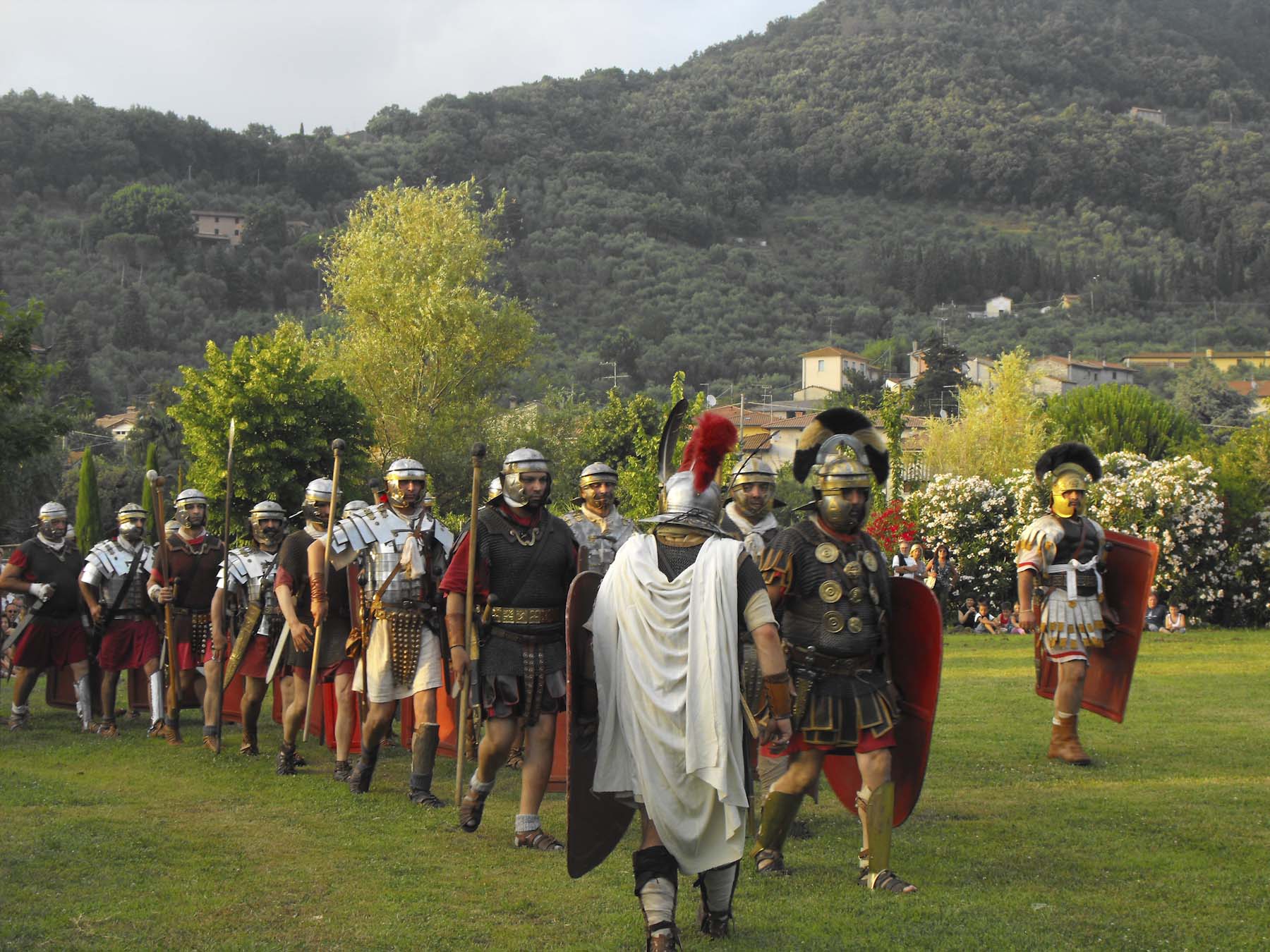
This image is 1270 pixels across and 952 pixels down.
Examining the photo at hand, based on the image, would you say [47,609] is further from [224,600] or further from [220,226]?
[220,226]

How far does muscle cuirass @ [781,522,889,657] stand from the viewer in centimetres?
753

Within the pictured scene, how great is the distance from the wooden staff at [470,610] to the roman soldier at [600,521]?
2.33 metres

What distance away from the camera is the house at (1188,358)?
130625 millimetres

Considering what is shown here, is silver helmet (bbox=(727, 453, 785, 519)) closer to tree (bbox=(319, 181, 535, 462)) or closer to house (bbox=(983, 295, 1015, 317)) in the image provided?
tree (bbox=(319, 181, 535, 462))

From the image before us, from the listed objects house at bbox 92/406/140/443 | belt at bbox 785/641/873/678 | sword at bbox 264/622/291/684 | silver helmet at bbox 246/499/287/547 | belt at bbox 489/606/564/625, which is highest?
house at bbox 92/406/140/443

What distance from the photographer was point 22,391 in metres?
15.8

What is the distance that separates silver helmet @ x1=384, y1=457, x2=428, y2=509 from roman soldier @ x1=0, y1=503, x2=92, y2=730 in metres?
5.40

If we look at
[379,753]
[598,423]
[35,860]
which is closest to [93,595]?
[379,753]

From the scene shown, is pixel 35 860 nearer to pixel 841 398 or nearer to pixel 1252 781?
pixel 1252 781

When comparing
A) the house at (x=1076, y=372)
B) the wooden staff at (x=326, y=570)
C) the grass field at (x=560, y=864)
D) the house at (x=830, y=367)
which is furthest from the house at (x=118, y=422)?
the grass field at (x=560, y=864)

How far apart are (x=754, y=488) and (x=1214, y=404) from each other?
8490 centimetres

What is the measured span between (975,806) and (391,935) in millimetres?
4229

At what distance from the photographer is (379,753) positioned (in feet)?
40.2

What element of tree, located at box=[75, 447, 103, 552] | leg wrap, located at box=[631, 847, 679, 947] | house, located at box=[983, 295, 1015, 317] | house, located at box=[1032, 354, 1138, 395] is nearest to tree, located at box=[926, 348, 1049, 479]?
Result: tree, located at box=[75, 447, 103, 552]
